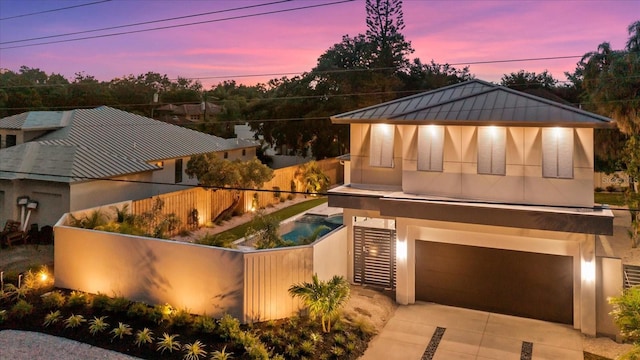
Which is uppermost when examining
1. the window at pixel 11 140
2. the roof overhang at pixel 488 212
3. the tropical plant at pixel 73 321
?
the window at pixel 11 140

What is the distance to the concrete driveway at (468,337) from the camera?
10.4 m

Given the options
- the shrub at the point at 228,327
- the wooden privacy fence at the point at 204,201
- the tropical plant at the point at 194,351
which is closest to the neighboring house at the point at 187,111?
the wooden privacy fence at the point at 204,201

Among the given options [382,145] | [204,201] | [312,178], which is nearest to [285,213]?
[204,201]

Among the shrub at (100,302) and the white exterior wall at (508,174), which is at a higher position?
the white exterior wall at (508,174)

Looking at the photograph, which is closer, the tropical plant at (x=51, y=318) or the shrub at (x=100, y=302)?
the tropical plant at (x=51, y=318)

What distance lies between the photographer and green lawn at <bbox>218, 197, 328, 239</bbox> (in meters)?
20.4

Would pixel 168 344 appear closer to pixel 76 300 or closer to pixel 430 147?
pixel 76 300

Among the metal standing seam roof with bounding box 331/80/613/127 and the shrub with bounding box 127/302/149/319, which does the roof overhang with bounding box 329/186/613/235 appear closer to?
the metal standing seam roof with bounding box 331/80/613/127

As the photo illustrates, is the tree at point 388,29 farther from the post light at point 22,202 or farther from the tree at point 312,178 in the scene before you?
the post light at point 22,202

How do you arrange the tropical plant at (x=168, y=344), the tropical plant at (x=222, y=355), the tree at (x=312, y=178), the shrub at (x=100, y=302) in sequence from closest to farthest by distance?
the tropical plant at (x=222, y=355) → the tropical plant at (x=168, y=344) → the shrub at (x=100, y=302) → the tree at (x=312, y=178)

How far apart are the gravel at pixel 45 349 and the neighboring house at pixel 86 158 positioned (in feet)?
18.1

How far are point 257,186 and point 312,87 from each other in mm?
16355

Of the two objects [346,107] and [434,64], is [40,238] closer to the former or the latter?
[346,107]

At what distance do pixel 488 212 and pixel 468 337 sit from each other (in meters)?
3.16
